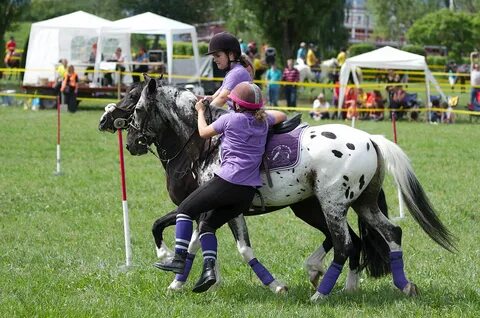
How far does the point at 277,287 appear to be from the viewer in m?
7.84

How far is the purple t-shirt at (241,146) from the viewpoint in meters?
7.54

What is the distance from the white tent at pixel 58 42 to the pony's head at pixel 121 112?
81.5 ft

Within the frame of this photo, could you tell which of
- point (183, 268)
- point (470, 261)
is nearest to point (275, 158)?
point (183, 268)

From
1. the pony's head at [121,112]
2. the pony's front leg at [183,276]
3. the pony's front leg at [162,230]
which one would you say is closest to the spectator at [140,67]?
the pony's head at [121,112]

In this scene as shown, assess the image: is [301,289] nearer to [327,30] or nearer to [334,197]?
[334,197]

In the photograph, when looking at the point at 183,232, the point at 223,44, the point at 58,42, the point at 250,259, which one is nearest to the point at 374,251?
the point at 250,259

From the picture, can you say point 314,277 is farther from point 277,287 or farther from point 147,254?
point 147,254

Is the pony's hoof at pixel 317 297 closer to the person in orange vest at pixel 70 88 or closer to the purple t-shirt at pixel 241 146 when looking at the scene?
the purple t-shirt at pixel 241 146

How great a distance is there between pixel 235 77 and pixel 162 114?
2.35 ft

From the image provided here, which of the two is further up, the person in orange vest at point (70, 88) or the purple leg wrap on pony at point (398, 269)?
the person in orange vest at point (70, 88)

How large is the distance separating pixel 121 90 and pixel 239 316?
24936 millimetres

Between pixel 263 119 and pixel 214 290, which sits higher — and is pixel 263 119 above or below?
above

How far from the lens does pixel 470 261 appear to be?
9320mm

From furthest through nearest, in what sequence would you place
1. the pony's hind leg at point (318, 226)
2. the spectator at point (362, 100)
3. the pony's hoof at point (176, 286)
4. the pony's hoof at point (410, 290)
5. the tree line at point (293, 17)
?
the tree line at point (293, 17), the spectator at point (362, 100), the pony's hind leg at point (318, 226), the pony's hoof at point (176, 286), the pony's hoof at point (410, 290)
